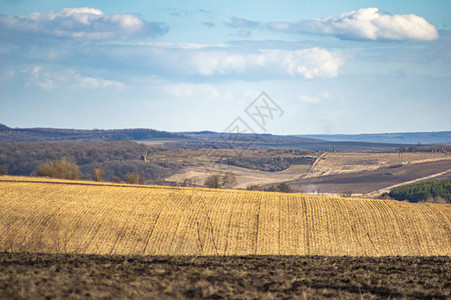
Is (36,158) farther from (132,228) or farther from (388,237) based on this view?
(388,237)

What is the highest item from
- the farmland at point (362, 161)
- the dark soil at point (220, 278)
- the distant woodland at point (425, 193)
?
the dark soil at point (220, 278)

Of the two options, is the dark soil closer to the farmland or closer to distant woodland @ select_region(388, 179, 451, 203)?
distant woodland @ select_region(388, 179, 451, 203)

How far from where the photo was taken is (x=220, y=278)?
21219 millimetres

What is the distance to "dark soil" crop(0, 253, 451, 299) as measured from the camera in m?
17.5

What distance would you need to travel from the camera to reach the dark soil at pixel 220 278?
1748 centimetres

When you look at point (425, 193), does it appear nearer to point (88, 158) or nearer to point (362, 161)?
point (362, 161)

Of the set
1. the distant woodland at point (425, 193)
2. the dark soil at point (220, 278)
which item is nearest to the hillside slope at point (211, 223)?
the dark soil at point (220, 278)

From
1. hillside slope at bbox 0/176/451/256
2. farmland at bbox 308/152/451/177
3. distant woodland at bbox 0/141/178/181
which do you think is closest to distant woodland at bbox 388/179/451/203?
farmland at bbox 308/152/451/177

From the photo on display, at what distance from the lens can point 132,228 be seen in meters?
37.9

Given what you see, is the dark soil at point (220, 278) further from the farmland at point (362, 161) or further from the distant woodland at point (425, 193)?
the farmland at point (362, 161)

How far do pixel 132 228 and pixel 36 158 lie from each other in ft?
437

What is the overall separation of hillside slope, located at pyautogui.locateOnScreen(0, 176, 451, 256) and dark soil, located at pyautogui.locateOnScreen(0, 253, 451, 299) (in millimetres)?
5852

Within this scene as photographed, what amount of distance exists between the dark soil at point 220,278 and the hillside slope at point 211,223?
5852 millimetres

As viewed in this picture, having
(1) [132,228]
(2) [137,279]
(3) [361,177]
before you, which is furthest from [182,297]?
(3) [361,177]
